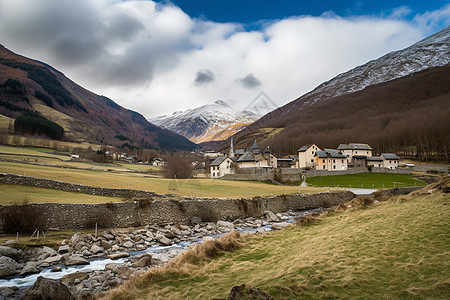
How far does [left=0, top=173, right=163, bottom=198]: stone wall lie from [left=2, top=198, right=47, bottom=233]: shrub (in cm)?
917

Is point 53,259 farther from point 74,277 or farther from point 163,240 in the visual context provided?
point 163,240

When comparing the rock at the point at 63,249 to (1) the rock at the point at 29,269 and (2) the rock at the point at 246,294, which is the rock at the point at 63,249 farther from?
(2) the rock at the point at 246,294

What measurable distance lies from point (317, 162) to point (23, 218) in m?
78.6

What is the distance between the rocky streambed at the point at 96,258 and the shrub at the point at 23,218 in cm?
393

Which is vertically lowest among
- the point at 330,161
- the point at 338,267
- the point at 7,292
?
the point at 7,292

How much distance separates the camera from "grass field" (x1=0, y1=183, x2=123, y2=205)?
23.2m

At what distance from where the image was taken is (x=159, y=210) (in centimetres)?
2841

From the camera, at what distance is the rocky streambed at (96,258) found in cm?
1288

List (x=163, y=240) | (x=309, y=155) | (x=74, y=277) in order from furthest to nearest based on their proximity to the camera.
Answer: (x=309, y=155) → (x=163, y=240) → (x=74, y=277)

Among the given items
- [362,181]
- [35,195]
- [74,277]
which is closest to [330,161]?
[362,181]

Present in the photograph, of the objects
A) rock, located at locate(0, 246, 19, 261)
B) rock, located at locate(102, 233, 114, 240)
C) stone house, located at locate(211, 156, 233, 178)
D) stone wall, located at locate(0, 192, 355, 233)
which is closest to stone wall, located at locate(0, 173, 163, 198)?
stone wall, located at locate(0, 192, 355, 233)

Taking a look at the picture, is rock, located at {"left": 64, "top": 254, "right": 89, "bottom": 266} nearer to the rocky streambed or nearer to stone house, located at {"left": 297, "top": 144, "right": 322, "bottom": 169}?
the rocky streambed

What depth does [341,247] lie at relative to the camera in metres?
11.4

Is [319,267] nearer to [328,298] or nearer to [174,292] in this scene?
[328,298]
